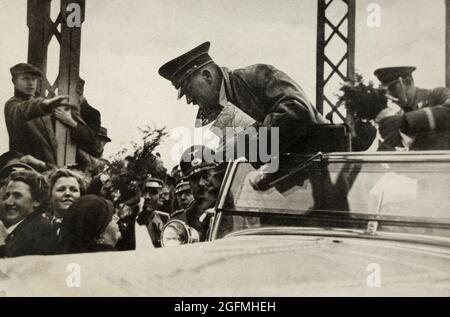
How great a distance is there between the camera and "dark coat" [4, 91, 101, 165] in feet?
12.2

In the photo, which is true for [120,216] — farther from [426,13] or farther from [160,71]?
[426,13]


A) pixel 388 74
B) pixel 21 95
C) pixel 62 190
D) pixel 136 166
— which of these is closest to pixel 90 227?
pixel 62 190

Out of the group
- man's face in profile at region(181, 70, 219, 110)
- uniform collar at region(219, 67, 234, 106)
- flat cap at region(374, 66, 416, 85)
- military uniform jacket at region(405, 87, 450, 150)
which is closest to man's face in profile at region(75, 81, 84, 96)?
man's face in profile at region(181, 70, 219, 110)

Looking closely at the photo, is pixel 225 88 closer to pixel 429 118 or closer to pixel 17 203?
pixel 429 118

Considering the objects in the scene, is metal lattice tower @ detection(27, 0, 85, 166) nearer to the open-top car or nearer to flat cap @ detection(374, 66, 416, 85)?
the open-top car

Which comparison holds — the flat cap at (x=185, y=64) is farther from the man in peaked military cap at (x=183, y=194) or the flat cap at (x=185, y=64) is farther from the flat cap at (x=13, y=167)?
the flat cap at (x=13, y=167)

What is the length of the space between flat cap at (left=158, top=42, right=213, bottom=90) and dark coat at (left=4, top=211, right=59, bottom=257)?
1.14 metres

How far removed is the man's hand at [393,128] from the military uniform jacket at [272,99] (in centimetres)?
34

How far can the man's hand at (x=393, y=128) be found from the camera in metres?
3.35

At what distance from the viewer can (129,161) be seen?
3719 millimetres

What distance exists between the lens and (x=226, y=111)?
3609mm

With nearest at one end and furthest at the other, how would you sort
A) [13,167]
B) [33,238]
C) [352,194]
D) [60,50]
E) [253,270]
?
[253,270] → [352,194] → [33,238] → [13,167] → [60,50]

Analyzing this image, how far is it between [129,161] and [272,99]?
3.21 feet

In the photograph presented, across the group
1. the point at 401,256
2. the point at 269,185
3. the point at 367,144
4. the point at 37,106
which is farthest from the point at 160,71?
the point at 401,256
